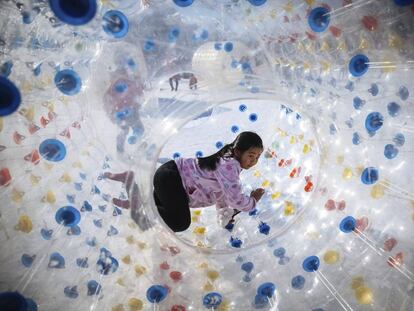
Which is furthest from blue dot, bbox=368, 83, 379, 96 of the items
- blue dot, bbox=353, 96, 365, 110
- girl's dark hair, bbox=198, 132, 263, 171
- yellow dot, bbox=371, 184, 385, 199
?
girl's dark hair, bbox=198, 132, 263, 171

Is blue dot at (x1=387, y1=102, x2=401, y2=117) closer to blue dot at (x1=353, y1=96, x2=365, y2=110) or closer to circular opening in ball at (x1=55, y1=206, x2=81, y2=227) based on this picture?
blue dot at (x1=353, y1=96, x2=365, y2=110)

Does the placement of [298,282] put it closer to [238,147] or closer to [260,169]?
[238,147]

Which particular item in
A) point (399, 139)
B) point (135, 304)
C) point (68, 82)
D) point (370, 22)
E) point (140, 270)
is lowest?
point (135, 304)

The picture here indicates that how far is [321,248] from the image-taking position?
5.34 ft

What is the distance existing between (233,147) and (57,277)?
1.00 metres

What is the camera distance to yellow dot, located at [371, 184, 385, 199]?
5.26 feet

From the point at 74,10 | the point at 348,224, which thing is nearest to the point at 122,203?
the point at 74,10

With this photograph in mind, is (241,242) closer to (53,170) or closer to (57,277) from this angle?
(57,277)

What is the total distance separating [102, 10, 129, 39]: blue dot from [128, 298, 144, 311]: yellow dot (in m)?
1.03

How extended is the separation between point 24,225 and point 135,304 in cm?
56

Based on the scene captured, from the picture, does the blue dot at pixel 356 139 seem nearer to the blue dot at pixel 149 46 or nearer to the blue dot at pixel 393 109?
the blue dot at pixel 393 109

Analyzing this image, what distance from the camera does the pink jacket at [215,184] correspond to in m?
1.74

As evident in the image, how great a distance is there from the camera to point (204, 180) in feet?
5.88

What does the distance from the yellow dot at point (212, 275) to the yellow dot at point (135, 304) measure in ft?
1.06
